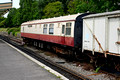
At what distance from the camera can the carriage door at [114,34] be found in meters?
7.27

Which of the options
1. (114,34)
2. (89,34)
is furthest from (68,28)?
(114,34)

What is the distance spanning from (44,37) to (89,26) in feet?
24.2

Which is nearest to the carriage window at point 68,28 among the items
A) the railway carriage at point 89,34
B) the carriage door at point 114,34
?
the railway carriage at point 89,34

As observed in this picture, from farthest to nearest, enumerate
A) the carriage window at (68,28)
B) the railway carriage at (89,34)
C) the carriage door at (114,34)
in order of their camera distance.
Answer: the carriage window at (68,28)
the railway carriage at (89,34)
the carriage door at (114,34)

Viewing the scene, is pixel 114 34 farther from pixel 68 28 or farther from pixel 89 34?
pixel 68 28

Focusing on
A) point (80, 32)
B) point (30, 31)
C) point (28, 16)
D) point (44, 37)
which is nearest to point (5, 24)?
point (28, 16)

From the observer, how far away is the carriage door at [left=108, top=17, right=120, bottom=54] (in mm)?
7266

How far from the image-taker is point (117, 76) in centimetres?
788

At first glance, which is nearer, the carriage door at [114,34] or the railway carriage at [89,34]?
the carriage door at [114,34]

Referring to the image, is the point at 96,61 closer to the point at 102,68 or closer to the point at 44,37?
the point at 102,68

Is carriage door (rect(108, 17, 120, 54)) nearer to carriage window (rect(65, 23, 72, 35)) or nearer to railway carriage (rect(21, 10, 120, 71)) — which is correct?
railway carriage (rect(21, 10, 120, 71))

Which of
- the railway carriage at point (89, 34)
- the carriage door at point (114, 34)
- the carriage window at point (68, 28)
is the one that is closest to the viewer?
the carriage door at point (114, 34)

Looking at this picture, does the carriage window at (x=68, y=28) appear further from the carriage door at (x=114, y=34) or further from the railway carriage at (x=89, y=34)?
the carriage door at (x=114, y=34)

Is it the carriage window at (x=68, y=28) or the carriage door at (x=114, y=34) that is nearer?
the carriage door at (x=114, y=34)
